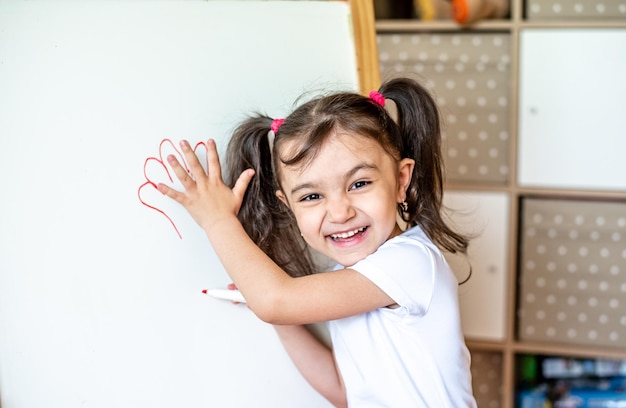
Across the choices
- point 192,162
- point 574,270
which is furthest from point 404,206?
point 574,270

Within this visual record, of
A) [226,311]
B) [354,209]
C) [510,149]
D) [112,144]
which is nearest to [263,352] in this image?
[226,311]

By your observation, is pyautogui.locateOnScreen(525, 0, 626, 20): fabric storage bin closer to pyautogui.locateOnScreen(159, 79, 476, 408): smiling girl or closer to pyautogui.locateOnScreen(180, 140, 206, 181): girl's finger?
pyautogui.locateOnScreen(159, 79, 476, 408): smiling girl

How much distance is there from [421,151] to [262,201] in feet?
0.77

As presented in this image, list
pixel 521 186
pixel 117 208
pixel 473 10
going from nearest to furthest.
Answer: pixel 117 208, pixel 473 10, pixel 521 186

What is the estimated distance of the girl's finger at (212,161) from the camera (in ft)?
3.07

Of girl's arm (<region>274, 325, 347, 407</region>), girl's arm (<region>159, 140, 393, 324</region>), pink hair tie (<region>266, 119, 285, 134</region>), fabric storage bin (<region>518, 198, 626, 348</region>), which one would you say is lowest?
fabric storage bin (<region>518, 198, 626, 348</region>)

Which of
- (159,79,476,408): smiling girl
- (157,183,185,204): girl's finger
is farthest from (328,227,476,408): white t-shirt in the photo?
(157,183,185,204): girl's finger

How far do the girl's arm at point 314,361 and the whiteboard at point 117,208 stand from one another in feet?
0.11

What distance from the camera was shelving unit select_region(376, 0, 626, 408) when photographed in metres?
1.68

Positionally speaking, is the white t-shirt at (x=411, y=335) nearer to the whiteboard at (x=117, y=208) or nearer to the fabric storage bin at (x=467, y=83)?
the whiteboard at (x=117, y=208)

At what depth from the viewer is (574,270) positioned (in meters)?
1.75

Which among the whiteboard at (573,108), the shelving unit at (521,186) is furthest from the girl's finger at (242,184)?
the whiteboard at (573,108)

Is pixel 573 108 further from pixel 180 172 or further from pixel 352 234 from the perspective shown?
pixel 180 172

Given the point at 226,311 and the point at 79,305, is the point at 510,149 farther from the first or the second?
the point at 79,305
